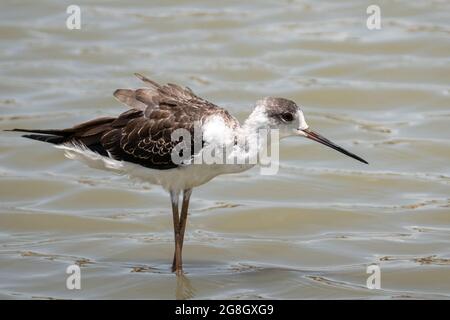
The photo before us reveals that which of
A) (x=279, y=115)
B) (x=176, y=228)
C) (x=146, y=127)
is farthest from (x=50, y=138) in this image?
(x=279, y=115)

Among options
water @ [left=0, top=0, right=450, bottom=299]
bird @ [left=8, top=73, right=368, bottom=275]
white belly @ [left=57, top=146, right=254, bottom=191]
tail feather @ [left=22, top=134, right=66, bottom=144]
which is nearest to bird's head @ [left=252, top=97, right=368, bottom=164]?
Answer: bird @ [left=8, top=73, right=368, bottom=275]

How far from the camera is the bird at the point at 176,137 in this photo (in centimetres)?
938

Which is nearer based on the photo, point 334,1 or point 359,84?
point 359,84

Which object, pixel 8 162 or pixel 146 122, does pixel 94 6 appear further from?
pixel 146 122

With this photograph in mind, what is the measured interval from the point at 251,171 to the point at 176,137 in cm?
333

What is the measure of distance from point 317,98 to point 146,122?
5.28m

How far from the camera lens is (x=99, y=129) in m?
10.0

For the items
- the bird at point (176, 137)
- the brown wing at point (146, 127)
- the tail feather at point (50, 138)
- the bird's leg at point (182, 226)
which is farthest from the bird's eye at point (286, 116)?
the tail feather at point (50, 138)

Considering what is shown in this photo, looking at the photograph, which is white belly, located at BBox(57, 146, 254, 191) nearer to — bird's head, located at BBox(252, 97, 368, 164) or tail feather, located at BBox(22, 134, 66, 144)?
tail feather, located at BBox(22, 134, 66, 144)

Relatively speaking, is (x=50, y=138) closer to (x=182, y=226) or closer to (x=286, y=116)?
(x=182, y=226)

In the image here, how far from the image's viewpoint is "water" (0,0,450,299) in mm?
10062

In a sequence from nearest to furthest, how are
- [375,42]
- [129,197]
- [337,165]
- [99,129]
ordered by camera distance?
[99,129] → [129,197] → [337,165] → [375,42]
